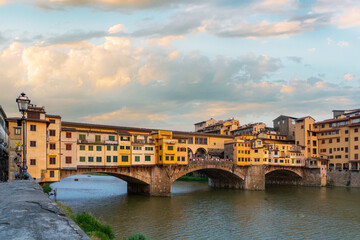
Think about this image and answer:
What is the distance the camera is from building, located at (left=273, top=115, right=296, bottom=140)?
93000 millimetres

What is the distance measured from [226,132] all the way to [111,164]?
169 feet

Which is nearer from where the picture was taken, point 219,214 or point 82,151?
point 219,214

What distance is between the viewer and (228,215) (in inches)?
1651

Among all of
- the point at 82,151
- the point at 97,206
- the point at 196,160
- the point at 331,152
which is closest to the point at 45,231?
the point at 97,206

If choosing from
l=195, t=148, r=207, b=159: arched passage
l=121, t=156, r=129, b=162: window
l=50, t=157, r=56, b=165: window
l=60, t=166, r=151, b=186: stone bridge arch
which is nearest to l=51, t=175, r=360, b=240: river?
l=60, t=166, r=151, b=186: stone bridge arch

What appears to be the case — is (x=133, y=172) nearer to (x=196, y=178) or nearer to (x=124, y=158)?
(x=124, y=158)

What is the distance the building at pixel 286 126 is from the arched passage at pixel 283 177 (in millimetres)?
11768

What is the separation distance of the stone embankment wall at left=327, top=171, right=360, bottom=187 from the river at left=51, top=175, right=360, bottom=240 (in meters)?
17.3

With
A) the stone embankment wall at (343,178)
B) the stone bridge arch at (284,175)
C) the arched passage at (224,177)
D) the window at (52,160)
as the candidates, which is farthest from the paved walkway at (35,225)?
the stone embankment wall at (343,178)

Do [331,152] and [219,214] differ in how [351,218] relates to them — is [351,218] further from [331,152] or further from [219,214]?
[331,152]

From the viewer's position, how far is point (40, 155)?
42.2m

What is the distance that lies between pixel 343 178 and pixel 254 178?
24192mm

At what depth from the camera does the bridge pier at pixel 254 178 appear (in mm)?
69750

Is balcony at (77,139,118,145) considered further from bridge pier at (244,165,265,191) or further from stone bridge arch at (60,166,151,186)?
bridge pier at (244,165,265,191)
